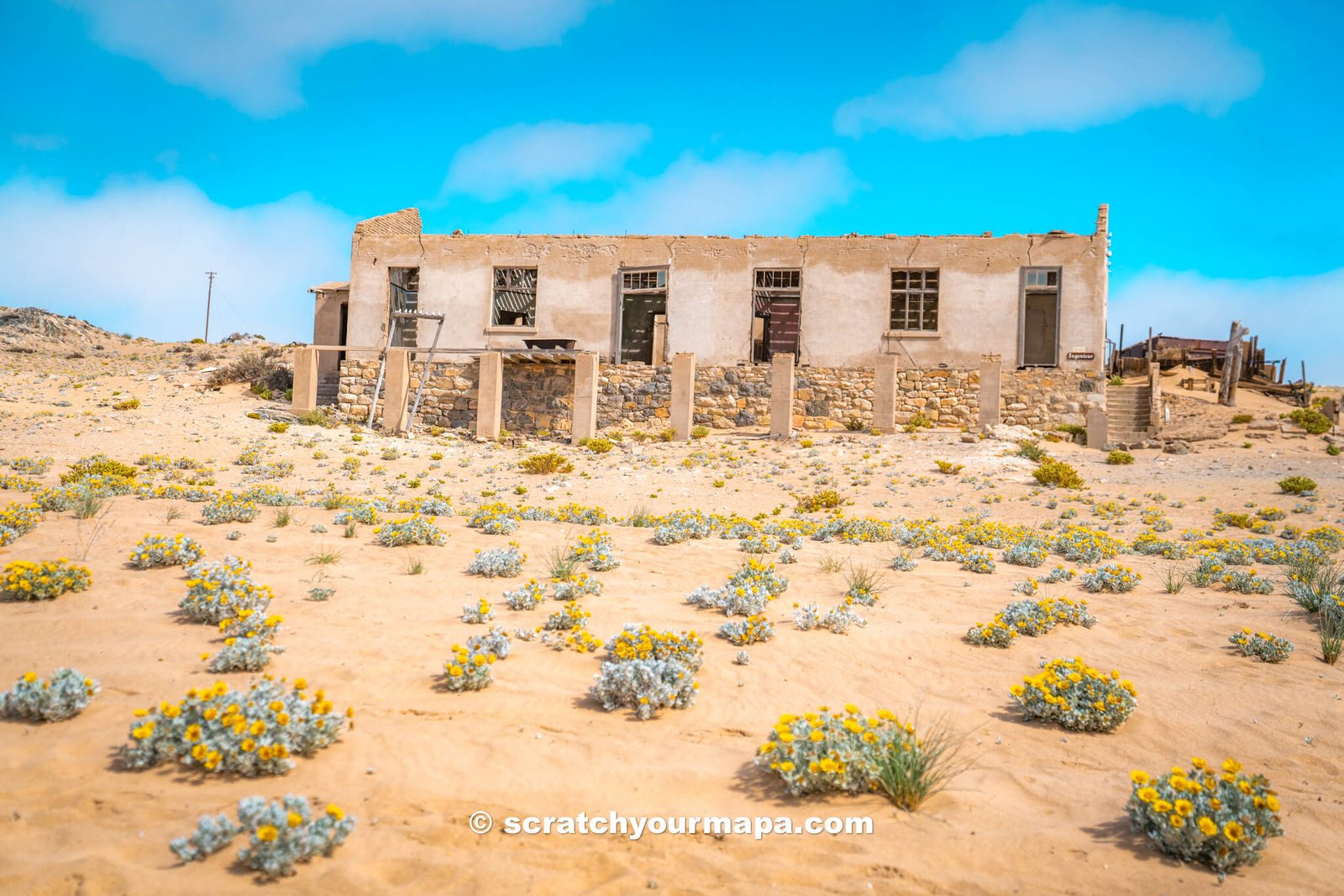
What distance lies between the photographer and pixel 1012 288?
23.3 metres

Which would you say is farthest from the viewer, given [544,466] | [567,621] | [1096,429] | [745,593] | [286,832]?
[1096,429]

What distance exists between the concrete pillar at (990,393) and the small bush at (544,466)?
12654 millimetres

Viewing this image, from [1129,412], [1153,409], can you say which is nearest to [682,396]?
[1129,412]

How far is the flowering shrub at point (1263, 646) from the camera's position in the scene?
5875mm

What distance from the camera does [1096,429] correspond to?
21094 millimetres

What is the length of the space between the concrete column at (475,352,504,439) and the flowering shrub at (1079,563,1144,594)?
17443mm

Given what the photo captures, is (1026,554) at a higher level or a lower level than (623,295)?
lower

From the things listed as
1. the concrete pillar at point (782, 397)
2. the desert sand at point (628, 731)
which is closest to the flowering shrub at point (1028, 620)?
the desert sand at point (628, 731)

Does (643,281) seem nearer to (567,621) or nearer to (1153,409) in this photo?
(1153,409)

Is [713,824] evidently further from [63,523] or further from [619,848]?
[63,523]

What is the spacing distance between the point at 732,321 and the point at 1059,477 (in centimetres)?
1205

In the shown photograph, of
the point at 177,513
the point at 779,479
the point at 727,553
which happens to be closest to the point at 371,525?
the point at 177,513

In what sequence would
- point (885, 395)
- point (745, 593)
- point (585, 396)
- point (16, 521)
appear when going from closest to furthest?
1. point (745, 593)
2. point (16, 521)
3. point (885, 395)
4. point (585, 396)

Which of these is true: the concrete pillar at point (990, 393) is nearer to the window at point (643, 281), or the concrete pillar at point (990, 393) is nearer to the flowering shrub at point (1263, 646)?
the window at point (643, 281)
